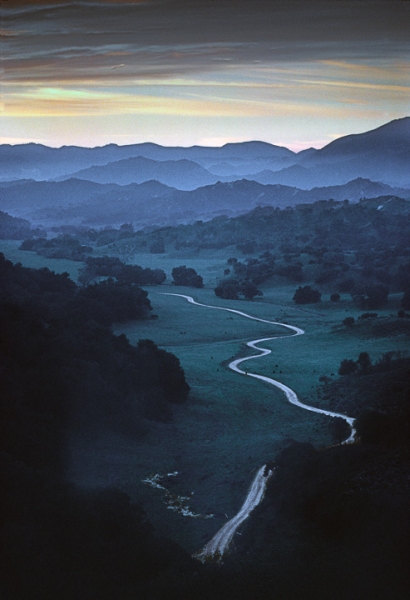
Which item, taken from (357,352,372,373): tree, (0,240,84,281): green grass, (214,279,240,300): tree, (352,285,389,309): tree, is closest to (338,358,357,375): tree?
(357,352,372,373): tree

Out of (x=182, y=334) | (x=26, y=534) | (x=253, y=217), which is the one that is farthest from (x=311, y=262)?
(x=26, y=534)

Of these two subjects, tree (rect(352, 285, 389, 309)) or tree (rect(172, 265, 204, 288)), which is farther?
tree (rect(172, 265, 204, 288))

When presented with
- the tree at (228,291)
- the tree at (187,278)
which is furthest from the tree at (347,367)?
the tree at (187,278)

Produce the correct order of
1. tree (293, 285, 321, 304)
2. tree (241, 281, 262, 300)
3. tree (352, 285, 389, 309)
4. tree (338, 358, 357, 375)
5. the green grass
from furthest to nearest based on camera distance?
1. the green grass
2. tree (241, 281, 262, 300)
3. tree (293, 285, 321, 304)
4. tree (352, 285, 389, 309)
5. tree (338, 358, 357, 375)

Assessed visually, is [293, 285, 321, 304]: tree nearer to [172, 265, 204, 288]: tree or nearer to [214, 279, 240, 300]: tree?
[214, 279, 240, 300]: tree

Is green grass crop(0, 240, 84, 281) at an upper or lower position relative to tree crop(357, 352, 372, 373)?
upper

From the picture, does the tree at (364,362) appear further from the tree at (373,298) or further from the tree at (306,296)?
the tree at (306,296)

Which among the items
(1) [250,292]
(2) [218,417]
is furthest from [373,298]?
(2) [218,417]

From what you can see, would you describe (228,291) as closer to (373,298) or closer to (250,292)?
(250,292)
